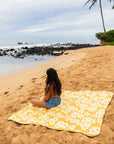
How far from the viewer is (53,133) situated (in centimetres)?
302

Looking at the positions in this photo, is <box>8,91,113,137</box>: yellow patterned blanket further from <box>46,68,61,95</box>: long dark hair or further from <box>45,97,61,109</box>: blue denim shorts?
<box>46,68,61,95</box>: long dark hair

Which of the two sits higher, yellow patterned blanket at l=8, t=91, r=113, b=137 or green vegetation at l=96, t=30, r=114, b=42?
green vegetation at l=96, t=30, r=114, b=42

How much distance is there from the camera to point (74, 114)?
143 inches

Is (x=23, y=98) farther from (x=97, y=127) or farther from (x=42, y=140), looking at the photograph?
(x=97, y=127)

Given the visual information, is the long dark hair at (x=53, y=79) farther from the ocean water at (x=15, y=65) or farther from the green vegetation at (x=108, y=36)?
the green vegetation at (x=108, y=36)

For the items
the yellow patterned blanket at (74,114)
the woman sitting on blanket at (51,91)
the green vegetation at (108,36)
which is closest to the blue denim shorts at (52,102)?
the woman sitting on blanket at (51,91)

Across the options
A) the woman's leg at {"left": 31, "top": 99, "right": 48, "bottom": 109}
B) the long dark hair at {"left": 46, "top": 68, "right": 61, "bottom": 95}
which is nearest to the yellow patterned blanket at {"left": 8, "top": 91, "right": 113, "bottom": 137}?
the woman's leg at {"left": 31, "top": 99, "right": 48, "bottom": 109}

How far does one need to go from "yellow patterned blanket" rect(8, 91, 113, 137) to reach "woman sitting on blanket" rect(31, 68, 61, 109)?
15cm

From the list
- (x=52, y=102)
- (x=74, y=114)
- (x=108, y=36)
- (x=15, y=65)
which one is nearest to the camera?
(x=74, y=114)

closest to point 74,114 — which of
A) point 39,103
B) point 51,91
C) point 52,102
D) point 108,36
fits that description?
point 52,102

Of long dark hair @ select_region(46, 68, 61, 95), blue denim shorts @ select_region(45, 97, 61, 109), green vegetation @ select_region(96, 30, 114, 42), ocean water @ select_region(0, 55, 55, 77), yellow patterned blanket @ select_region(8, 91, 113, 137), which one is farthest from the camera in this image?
green vegetation @ select_region(96, 30, 114, 42)

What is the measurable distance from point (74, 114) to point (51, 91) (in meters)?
0.87

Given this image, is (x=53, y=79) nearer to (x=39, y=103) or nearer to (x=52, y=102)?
(x=52, y=102)

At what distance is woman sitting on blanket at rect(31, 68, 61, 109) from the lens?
3.69 m
